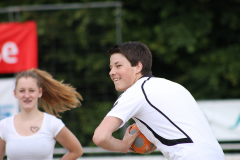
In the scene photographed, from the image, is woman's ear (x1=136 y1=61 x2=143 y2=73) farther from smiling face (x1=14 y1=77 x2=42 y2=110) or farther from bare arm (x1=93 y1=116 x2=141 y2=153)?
smiling face (x1=14 y1=77 x2=42 y2=110)

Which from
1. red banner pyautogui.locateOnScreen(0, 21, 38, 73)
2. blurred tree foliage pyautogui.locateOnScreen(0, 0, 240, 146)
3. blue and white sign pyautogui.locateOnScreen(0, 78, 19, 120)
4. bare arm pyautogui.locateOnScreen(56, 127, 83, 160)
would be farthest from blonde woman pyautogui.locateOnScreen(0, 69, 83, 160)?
blurred tree foliage pyautogui.locateOnScreen(0, 0, 240, 146)

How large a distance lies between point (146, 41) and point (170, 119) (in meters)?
7.13

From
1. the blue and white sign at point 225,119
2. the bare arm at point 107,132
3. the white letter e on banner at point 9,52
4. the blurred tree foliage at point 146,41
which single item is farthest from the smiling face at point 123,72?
the blurred tree foliage at point 146,41

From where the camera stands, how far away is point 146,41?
916cm

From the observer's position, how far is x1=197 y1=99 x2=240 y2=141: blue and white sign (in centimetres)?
687

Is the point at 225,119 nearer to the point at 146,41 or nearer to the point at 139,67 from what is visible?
the point at 146,41

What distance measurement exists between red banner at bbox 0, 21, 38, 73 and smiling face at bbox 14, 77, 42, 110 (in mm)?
4250

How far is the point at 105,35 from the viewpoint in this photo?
327 inches

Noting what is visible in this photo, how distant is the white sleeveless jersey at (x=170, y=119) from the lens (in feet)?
6.99

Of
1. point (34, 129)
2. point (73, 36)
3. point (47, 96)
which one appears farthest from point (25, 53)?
point (34, 129)

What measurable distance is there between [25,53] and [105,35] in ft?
6.75

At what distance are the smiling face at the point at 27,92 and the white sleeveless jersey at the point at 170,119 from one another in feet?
3.74

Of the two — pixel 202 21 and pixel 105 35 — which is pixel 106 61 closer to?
pixel 105 35

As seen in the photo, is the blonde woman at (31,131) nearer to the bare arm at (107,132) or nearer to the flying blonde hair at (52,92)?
the flying blonde hair at (52,92)
